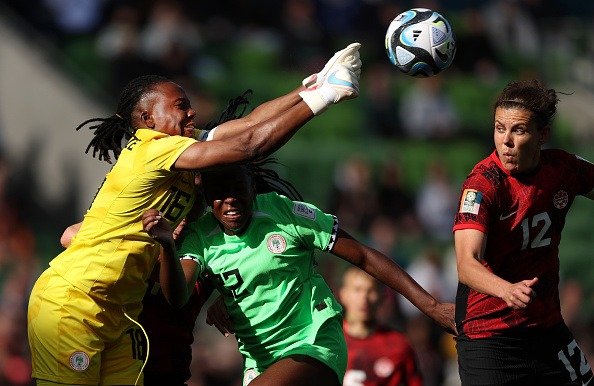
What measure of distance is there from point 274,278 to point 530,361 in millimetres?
1312

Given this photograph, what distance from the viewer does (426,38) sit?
20.1ft

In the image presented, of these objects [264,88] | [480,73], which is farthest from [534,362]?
[480,73]

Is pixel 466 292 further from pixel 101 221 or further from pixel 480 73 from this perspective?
pixel 480 73

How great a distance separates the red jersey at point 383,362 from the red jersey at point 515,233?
73.4 inches

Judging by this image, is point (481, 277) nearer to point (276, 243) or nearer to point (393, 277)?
point (393, 277)

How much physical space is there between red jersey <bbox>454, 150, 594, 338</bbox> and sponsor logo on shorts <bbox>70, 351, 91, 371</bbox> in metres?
1.83

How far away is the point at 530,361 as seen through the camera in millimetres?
5535

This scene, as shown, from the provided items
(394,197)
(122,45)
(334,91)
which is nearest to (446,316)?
(334,91)

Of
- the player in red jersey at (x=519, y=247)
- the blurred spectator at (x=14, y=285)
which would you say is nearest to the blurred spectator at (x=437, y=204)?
the blurred spectator at (x=14, y=285)

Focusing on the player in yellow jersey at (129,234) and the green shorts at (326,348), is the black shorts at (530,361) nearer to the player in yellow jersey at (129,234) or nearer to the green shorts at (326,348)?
the green shorts at (326,348)

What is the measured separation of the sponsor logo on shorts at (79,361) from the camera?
217 inches

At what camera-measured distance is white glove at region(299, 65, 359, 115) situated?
17.2ft

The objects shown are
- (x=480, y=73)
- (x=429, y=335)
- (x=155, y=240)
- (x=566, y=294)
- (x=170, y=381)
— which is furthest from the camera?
(x=480, y=73)

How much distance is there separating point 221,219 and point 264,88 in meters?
8.68
